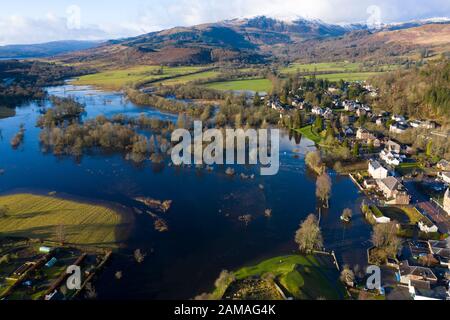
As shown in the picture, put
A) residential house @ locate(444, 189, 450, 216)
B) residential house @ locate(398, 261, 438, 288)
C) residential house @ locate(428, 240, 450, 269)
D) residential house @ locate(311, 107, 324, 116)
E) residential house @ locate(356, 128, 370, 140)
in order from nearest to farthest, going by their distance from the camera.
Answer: residential house @ locate(398, 261, 438, 288), residential house @ locate(428, 240, 450, 269), residential house @ locate(444, 189, 450, 216), residential house @ locate(356, 128, 370, 140), residential house @ locate(311, 107, 324, 116)

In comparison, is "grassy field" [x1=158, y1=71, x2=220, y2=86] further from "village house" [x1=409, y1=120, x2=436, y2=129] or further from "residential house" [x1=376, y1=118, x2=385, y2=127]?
"village house" [x1=409, y1=120, x2=436, y2=129]

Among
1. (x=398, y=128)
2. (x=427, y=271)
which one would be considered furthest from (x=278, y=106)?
(x=427, y=271)

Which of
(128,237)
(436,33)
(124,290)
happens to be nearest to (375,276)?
(124,290)

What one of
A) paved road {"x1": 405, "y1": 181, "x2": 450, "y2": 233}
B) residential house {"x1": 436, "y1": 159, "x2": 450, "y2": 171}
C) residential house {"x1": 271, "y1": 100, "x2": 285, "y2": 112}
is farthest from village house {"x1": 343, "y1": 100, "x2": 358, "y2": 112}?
paved road {"x1": 405, "y1": 181, "x2": 450, "y2": 233}

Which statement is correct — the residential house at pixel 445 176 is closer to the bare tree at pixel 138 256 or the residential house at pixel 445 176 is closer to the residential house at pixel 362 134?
the residential house at pixel 362 134

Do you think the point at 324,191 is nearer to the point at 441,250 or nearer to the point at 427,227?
the point at 427,227

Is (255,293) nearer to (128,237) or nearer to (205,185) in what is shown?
(128,237)

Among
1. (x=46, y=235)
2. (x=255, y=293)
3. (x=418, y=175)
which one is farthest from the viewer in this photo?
(x=418, y=175)
